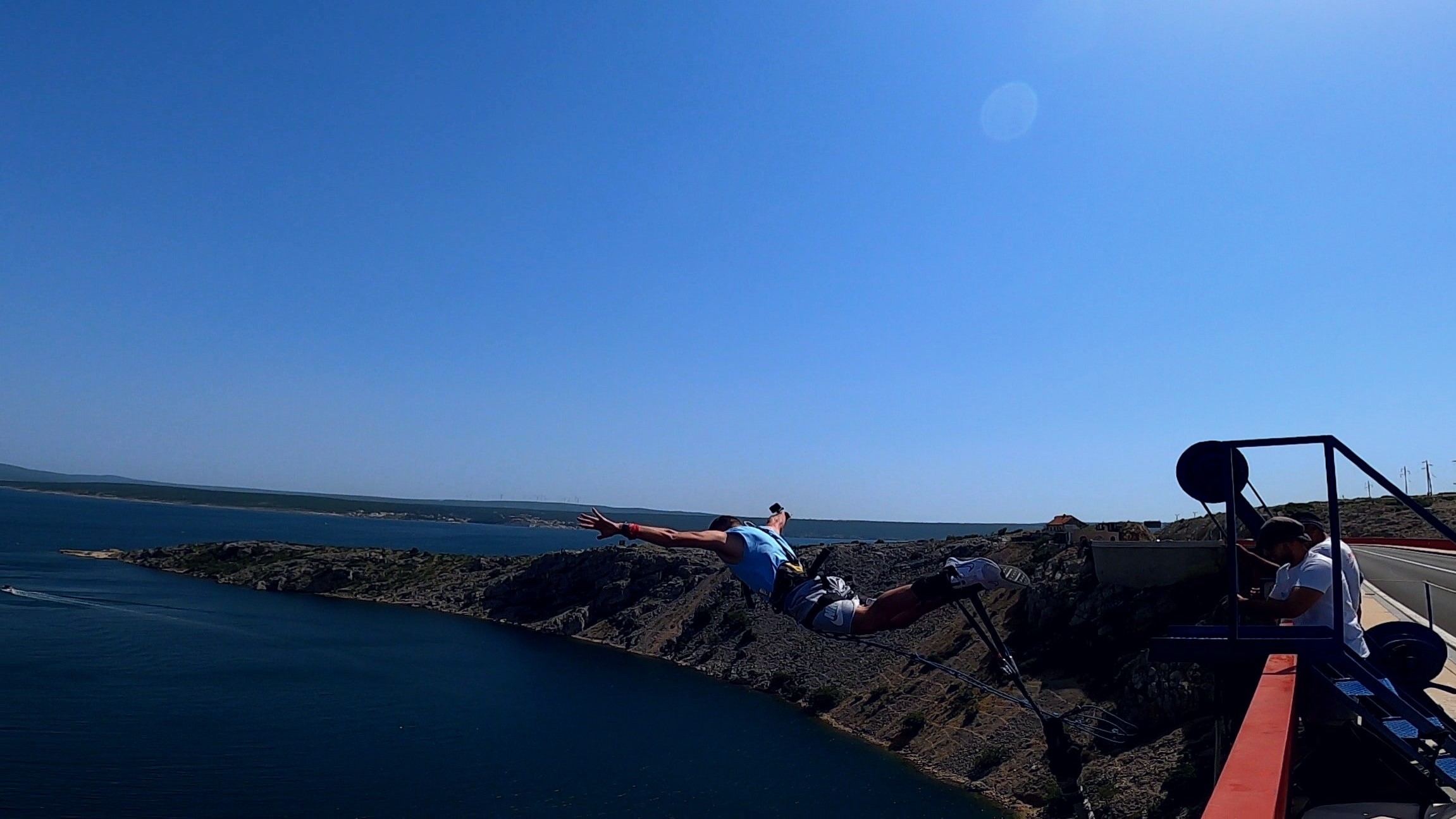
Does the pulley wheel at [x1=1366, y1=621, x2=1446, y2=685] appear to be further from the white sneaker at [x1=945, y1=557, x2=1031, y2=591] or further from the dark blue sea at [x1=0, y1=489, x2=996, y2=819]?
the dark blue sea at [x1=0, y1=489, x2=996, y2=819]

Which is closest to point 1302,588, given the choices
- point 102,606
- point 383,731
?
point 383,731

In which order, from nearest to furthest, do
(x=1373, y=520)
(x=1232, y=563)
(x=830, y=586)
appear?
(x=1232, y=563) < (x=830, y=586) < (x=1373, y=520)

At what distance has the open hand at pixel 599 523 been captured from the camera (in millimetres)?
6324

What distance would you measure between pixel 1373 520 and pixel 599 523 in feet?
215

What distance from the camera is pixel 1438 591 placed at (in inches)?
786

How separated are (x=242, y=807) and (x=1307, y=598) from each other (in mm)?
34559

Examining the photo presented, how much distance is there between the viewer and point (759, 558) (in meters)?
7.39

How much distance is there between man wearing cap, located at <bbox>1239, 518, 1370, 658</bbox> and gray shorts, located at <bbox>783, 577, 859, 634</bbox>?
3.04 meters

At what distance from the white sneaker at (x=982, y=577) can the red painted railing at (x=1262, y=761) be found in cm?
168

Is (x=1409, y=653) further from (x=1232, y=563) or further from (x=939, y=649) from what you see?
(x=939, y=649)

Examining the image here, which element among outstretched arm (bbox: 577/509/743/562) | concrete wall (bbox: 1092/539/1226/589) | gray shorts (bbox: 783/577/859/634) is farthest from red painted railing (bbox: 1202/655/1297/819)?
concrete wall (bbox: 1092/539/1226/589)

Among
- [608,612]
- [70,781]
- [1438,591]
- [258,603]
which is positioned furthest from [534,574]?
[1438,591]

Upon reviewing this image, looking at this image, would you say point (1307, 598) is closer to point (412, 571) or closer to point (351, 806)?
point (351, 806)

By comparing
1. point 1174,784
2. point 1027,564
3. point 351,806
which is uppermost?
point 1027,564
